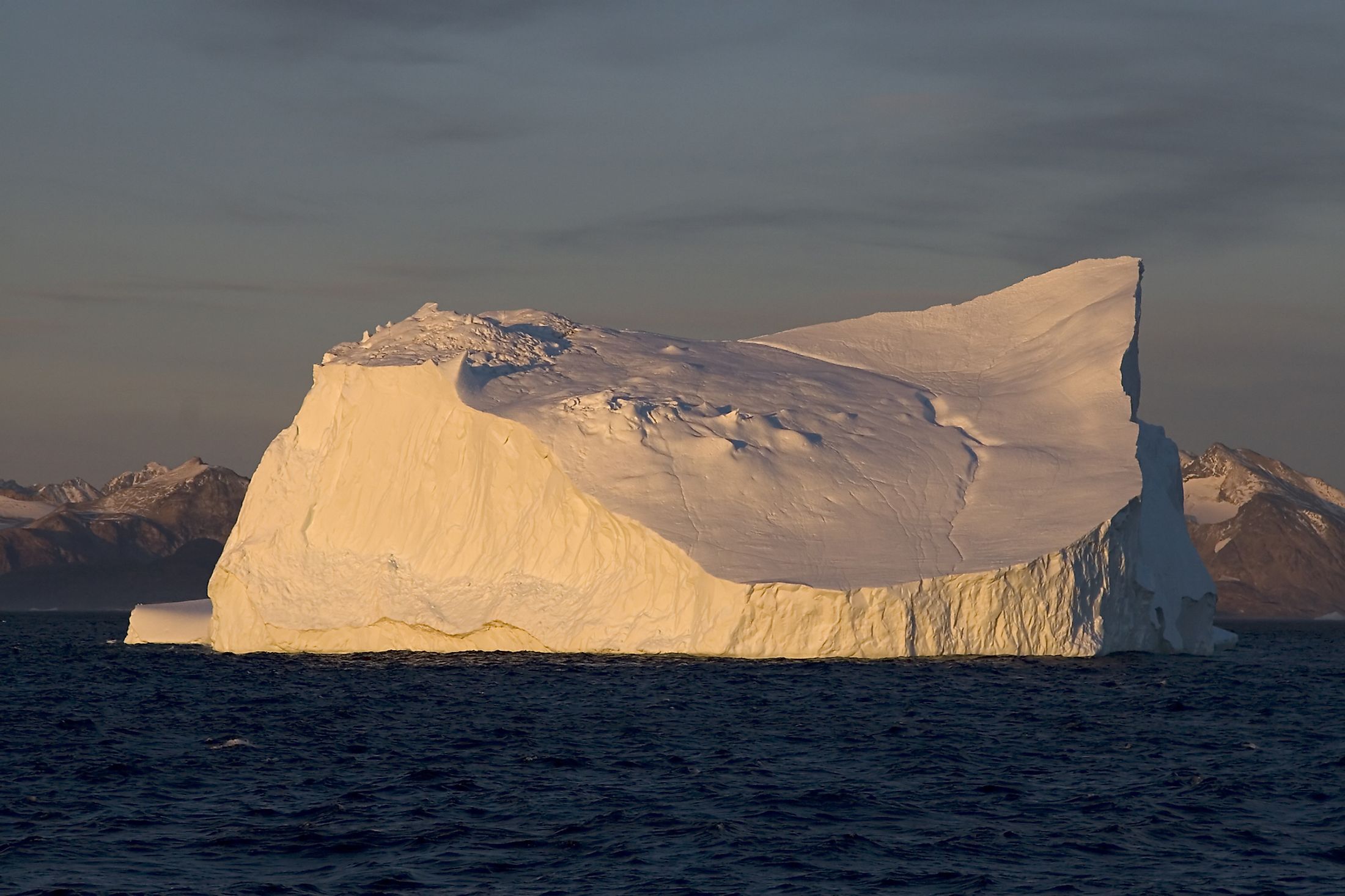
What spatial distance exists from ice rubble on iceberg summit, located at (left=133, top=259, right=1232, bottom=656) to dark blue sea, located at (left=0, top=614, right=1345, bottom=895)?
173cm

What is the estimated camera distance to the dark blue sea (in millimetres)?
16750

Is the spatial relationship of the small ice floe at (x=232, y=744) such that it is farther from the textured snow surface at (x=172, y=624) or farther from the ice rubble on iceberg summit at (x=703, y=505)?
the textured snow surface at (x=172, y=624)

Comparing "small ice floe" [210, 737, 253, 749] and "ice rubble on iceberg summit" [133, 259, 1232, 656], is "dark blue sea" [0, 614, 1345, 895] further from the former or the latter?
"ice rubble on iceberg summit" [133, 259, 1232, 656]

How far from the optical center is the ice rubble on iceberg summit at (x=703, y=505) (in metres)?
37.2

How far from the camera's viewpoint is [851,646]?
3694 centimetres

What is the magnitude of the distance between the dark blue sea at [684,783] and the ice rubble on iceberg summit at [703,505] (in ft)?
5.66

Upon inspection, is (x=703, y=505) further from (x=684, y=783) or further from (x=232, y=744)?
(x=684, y=783)

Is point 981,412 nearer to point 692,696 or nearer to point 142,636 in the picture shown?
point 692,696

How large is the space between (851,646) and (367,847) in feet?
67.5

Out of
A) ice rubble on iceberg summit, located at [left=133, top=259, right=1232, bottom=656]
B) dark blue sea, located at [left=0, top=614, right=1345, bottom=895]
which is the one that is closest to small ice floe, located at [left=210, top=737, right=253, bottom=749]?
dark blue sea, located at [left=0, top=614, right=1345, bottom=895]

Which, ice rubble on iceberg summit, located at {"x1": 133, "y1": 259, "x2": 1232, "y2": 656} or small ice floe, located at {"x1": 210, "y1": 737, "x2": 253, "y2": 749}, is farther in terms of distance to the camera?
ice rubble on iceberg summit, located at {"x1": 133, "y1": 259, "x2": 1232, "y2": 656}

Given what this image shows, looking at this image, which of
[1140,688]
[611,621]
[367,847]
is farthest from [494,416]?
[367,847]

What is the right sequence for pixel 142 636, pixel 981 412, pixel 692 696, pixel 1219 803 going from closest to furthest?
pixel 1219 803
pixel 692 696
pixel 981 412
pixel 142 636

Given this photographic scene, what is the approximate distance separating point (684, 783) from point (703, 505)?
1727 cm
